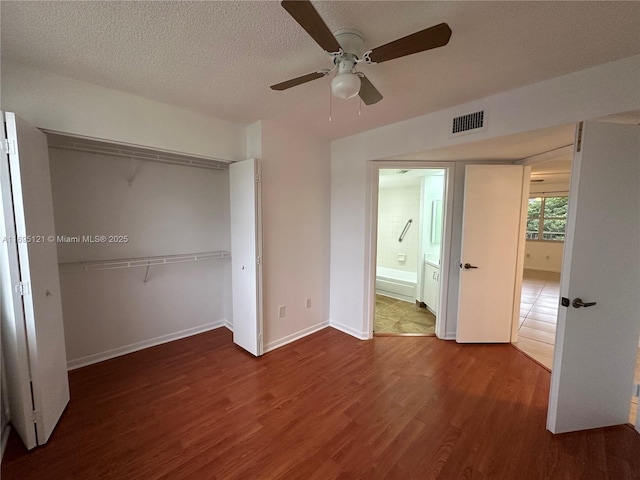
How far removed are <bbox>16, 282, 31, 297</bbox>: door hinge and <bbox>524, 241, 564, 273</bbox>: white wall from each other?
934 centimetres

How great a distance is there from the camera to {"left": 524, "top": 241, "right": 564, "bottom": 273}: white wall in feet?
23.9

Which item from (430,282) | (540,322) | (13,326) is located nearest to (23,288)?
(13,326)

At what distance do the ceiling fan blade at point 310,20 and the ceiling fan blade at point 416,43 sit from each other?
0.71ft

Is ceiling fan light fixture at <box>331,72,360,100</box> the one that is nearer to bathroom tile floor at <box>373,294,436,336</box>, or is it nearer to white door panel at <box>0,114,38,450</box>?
white door panel at <box>0,114,38,450</box>

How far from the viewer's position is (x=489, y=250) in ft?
9.42

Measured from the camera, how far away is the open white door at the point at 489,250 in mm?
2791

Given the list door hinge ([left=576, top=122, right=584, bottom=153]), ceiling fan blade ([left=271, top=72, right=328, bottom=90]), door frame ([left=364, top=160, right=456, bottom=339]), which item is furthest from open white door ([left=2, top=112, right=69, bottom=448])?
door hinge ([left=576, top=122, right=584, bottom=153])

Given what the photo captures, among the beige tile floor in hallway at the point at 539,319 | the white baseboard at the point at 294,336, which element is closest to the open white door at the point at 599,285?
the beige tile floor in hallway at the point at 539,319

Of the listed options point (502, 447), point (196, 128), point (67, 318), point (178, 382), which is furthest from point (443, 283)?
point (67, 318)

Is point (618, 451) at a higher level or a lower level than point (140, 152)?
lower

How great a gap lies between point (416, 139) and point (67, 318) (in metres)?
3.73

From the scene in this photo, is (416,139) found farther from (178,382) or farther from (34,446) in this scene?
(34,446)

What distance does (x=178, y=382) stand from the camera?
229 centimetres

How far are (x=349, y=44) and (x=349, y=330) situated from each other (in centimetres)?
292
